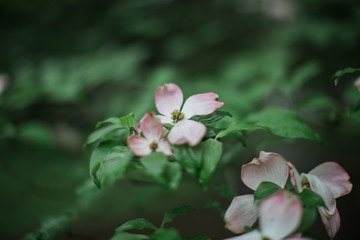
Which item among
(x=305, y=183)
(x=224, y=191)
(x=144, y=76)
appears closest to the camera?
(x=305, y=183)

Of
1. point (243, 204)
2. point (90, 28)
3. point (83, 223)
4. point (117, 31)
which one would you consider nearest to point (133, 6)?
point (117, 31)

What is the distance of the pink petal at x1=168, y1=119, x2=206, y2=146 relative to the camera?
14.9 inches

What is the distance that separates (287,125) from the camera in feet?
1.72

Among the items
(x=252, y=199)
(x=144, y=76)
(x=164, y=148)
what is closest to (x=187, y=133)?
(x=164, y=148)

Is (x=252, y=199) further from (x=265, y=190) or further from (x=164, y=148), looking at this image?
(x=164, y=148)

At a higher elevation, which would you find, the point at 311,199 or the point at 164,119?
the point at 164,119

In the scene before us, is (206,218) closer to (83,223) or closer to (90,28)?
(83,223)

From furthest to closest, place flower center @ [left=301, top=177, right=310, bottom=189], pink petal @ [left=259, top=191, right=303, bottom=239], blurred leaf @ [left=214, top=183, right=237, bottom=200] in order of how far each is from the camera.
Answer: blurred leaf @ [left=214, top=183, right=237, bottom=200] < flower center @ [left=301, top=177, right=310, bottom=189] < pink petal @ [left=259, top=191, right=303, bottom=239]

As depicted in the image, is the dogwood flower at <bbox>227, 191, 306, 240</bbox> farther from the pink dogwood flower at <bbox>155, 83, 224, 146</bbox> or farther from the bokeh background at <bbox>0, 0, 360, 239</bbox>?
the bokeh background at <bbox>0, 0, 360, 239</bbox>

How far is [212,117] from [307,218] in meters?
0.19

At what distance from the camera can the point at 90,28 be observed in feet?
6.60

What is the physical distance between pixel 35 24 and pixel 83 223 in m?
1.42

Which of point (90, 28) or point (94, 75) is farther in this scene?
point (90, 28)

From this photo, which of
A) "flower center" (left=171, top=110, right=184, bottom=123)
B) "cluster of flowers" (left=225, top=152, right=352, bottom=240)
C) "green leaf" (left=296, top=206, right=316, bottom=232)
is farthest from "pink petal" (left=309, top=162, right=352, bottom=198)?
"flower center" (left=171, top=110, right=184, bottom=123)
